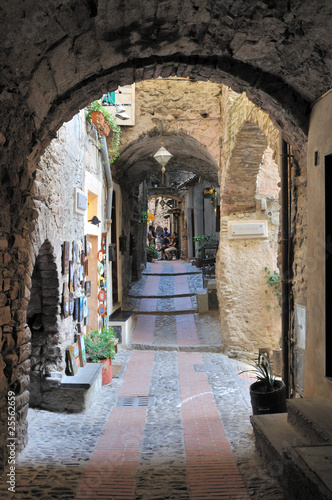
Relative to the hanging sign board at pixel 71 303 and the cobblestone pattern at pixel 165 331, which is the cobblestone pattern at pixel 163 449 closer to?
the hanging sign board at pixel 71 303

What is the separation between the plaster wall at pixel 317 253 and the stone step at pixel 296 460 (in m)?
0.45

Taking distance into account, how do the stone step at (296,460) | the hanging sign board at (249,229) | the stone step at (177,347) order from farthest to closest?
the stone step at (177,347), the hanging sign board at (249,229), the stone step at (296,460)

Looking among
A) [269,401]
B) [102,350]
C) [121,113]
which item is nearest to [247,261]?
[102,350]

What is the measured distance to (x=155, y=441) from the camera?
188 inches

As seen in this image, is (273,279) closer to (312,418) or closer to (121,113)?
(121,113)

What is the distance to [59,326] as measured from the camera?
5406mm

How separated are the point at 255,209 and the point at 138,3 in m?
6.46

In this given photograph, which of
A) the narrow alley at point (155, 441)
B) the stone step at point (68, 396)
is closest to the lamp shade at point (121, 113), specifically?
the narrow alley at point (155, 441)

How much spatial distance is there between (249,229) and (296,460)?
663 centimetres

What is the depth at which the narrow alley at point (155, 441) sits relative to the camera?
353 cm

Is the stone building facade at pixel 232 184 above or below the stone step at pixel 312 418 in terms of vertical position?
above

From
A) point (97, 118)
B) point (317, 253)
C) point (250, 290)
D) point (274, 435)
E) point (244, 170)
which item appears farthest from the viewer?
point (250, 290)

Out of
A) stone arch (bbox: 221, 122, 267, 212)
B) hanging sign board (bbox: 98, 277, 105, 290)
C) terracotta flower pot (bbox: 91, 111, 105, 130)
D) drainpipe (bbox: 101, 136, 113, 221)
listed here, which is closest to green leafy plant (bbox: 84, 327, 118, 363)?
hanging sign board (bbox: 98, 277, 105, 290)

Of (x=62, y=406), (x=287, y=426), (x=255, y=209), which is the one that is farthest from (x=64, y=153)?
(x=255, y=209)
